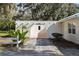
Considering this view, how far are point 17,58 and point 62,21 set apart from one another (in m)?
1.33

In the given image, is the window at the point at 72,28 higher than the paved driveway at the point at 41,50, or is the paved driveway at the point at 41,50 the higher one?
the window at the point at 72,28

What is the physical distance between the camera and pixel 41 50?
5527 millimetres

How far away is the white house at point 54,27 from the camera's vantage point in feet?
18.0

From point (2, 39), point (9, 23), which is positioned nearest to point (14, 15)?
point (9, 23)

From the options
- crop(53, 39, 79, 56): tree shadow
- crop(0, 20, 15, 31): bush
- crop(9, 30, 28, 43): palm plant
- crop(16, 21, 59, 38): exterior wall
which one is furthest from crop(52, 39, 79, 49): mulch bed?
crop(0, 20, 15, 31): bush

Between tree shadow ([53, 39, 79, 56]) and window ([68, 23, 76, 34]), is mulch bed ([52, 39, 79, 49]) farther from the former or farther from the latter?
window ([68, 23, 76, 34])

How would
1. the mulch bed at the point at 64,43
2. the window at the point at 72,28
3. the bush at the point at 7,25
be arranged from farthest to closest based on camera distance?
1. the window at the point at 72,28
2. the mulch bed at the point at 64,43
3. the bush at the point at 7,25

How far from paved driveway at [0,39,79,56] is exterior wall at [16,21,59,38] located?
4.8 inches

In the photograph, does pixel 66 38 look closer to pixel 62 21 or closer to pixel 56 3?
pixel 62 21

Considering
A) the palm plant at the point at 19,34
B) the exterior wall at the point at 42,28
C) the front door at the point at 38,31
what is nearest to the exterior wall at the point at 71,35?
the exterior wall at the point at 42,28

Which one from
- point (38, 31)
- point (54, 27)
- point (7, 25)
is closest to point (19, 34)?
point (7, 25)

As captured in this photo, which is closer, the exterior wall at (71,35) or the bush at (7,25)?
the bush at (7,25)

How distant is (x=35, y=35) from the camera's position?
18.3 feet

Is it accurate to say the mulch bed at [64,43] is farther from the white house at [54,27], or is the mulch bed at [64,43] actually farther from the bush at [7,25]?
the bush at [7,25]
